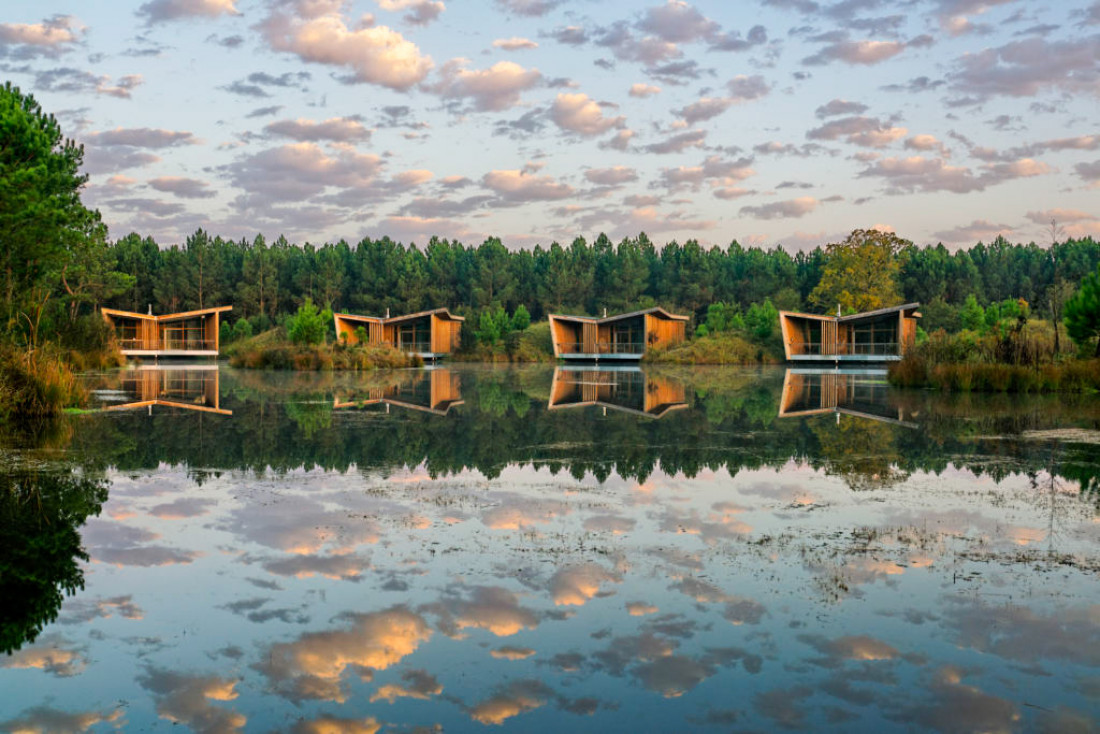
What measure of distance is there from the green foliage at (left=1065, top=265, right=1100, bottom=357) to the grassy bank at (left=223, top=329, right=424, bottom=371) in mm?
26155

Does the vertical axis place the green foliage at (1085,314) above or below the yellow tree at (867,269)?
below

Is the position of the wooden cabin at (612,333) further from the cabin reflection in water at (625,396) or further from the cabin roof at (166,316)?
the cabin reflection in water at (625,396)

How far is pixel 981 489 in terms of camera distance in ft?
28.1

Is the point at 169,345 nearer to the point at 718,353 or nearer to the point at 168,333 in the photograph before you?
the point at 168,333

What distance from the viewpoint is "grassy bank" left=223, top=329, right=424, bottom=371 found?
39.6 metres

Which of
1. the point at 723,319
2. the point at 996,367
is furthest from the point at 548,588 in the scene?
the point at 723,319

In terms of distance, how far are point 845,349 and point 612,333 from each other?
15.0 metres

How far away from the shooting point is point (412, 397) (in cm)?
2166

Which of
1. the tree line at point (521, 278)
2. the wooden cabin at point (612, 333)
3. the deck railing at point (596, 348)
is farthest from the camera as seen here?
the tree line at point (521, 278)

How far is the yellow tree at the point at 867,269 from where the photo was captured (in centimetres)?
6316

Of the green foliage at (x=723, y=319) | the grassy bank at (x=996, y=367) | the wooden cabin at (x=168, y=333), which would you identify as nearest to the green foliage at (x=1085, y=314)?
the grassy bank at (x=996, y=367)

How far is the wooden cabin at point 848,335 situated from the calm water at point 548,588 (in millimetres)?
42706

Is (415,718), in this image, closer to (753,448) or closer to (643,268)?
(753,448)

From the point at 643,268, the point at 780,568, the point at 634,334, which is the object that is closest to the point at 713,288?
the point at 643,268
